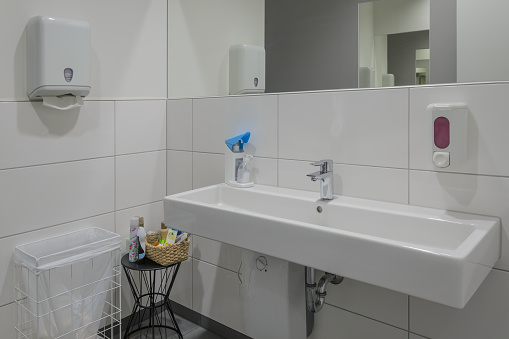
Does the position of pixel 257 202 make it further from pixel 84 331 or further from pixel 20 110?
pixel 20 110

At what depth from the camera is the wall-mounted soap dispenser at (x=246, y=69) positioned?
1.84 meters

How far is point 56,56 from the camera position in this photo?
1.53m

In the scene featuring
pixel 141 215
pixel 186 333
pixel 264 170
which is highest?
pixel 264 170

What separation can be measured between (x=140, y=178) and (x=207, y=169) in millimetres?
370

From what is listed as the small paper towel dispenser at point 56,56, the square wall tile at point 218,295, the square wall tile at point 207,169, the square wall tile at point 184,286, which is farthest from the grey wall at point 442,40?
the square wall tile at point 184,286


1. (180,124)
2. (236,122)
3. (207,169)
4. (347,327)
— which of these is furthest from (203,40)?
(347,327)

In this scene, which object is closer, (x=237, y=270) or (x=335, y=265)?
(x=335, y=265)

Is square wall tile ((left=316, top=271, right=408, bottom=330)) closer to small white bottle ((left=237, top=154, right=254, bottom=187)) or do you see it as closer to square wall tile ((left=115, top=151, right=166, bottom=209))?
small white bottle ((left=237, top=154, right=254, bottom=187))

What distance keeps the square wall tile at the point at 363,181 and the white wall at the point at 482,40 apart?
0.38 meters

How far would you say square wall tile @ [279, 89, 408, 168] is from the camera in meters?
1.33

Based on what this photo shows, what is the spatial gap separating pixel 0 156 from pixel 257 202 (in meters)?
1.00

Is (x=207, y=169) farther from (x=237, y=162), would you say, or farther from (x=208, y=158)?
(x=237, y=162)

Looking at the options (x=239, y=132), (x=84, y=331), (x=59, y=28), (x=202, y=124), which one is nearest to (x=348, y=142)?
(x=239, y=132)

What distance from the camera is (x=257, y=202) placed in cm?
158
